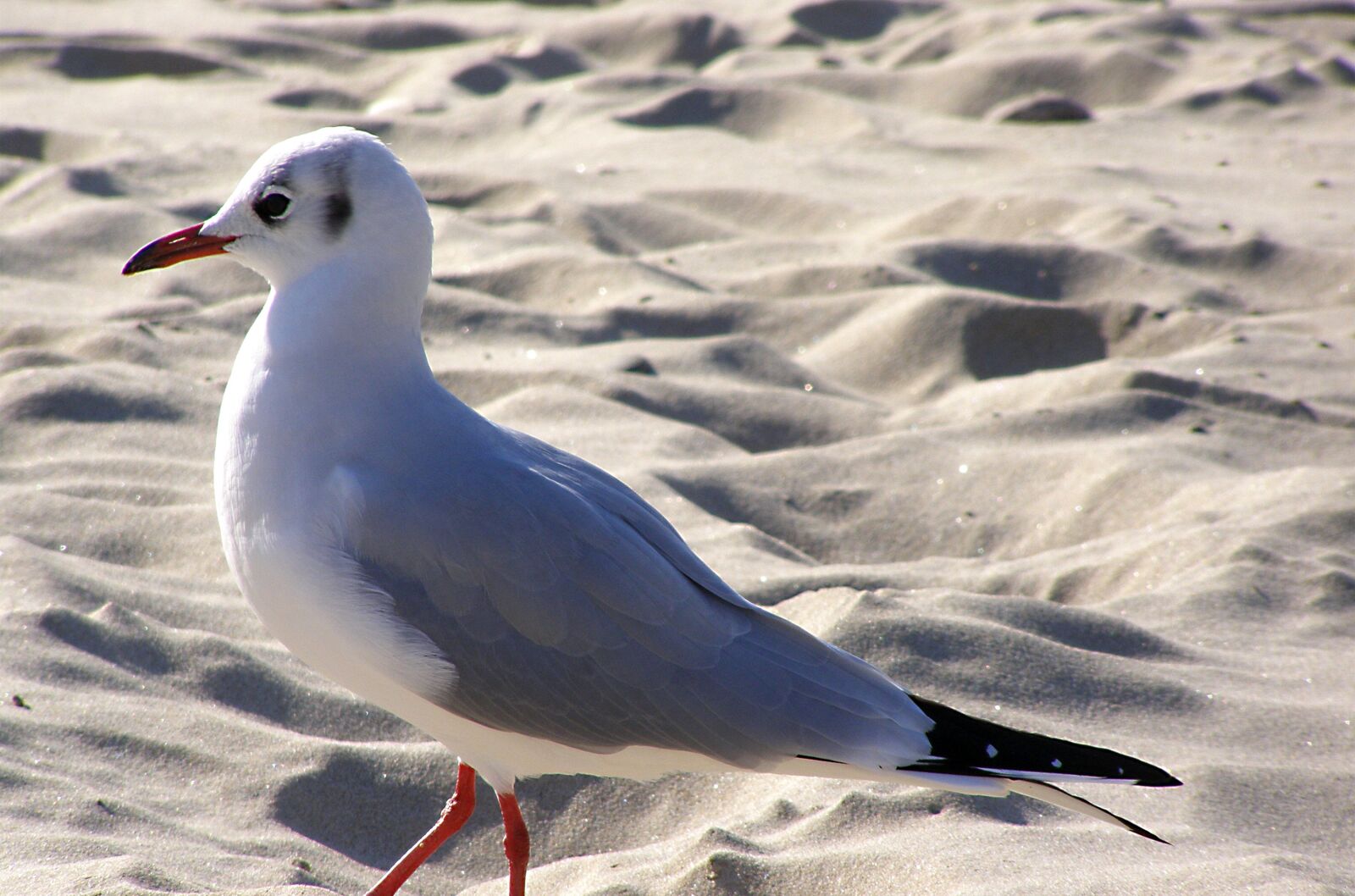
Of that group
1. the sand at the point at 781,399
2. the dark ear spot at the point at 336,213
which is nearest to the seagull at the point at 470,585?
the dark ear spot at the point at 336,213

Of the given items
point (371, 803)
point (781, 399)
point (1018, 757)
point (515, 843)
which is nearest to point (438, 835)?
point (515, 843)

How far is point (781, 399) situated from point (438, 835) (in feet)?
8.09

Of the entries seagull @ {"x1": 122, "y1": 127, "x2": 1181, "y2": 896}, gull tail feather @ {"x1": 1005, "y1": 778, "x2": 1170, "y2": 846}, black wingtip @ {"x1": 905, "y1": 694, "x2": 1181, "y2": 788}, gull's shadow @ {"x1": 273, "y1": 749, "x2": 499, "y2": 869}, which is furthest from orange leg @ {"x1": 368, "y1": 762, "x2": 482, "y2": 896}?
gull tail feather @ {"x1": 1005, "y1": 778, "x2": 1170, "y2": 846}

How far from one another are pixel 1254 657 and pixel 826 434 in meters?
1.63

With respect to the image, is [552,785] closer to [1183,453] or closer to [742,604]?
[742,604]

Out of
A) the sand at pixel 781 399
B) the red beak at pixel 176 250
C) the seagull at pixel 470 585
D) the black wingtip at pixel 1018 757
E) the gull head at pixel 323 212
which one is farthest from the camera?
the sand at pixel 781 399

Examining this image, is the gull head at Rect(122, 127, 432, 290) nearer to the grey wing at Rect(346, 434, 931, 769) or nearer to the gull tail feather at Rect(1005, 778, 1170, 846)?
the grey wing at Rect(346, 434, 931, 769)

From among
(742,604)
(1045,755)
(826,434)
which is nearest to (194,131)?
(826,434)

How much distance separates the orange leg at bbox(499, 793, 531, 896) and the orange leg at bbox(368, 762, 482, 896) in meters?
0.01

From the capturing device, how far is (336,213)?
2600 millimetres

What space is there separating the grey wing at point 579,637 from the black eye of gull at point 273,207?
524 mm

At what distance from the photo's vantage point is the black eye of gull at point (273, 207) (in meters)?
2.60

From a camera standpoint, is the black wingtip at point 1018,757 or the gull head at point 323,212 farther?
the gull head at point 323,212

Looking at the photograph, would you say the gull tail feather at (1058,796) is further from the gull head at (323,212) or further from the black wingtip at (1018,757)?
the gull head at (323,212)
